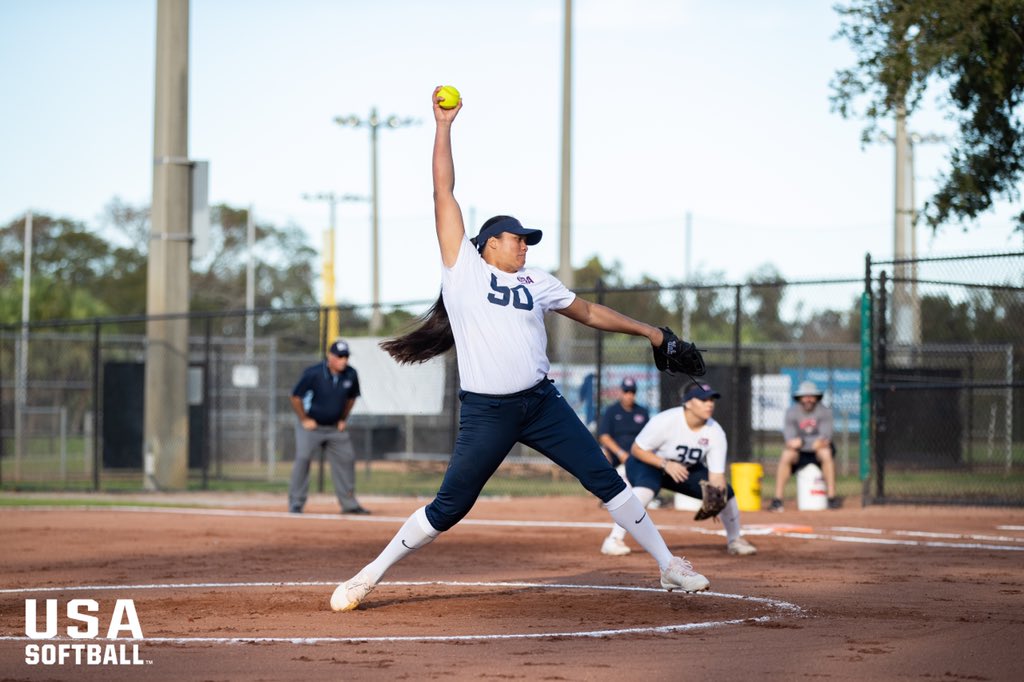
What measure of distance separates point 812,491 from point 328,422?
20.8 ft

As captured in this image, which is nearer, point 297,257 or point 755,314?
point 755,314

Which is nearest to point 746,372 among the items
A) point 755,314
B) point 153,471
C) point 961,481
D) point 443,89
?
point 961,481

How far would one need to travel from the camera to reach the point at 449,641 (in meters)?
6.61

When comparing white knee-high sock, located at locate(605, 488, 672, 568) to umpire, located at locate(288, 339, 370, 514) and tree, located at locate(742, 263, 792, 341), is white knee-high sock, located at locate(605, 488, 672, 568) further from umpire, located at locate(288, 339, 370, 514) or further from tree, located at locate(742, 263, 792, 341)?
tree, located at locate(742, 263, 792, 341)

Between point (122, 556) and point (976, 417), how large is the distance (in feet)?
73.8

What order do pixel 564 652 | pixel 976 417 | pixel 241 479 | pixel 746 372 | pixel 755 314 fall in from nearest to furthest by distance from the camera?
pixel 564 652 → pixel 746 372 → pixel 241 479 → pixel 976 417 → pixel 755 314

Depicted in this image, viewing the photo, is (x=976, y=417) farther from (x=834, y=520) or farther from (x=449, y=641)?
(x=449, y=641)

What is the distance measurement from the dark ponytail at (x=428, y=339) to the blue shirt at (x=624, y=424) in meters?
8.73

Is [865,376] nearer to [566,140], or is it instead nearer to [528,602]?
[528,602]

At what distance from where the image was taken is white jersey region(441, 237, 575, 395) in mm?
7266

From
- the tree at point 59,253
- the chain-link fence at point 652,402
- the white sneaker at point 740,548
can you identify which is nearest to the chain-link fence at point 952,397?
the chain-link fence at point 652,402

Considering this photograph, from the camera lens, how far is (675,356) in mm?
7883

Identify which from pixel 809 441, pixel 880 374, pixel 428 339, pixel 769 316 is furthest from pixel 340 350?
pixel 769 316

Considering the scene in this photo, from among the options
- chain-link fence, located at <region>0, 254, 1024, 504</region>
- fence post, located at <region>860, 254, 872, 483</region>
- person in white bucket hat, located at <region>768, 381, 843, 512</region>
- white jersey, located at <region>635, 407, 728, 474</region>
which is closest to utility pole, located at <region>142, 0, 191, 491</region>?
chain-link fence, located at <region>0, 254, 1024, 504</region>
